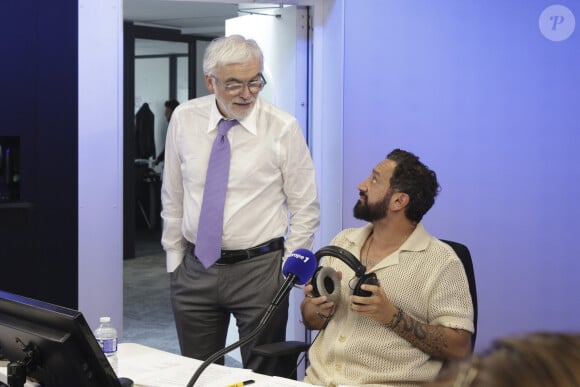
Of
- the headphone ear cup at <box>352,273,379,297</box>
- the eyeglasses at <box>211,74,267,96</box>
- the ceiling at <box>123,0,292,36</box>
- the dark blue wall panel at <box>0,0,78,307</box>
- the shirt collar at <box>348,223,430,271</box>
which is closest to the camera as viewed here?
the headphone ear cup at <box>352,273,379,297</box>

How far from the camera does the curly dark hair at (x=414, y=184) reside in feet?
8.91

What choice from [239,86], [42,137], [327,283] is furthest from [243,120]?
[42,137]

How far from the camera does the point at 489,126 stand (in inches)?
169

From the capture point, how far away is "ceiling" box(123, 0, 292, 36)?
820 centimetres

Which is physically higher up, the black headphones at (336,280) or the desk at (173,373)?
the black headphones at (336,280)

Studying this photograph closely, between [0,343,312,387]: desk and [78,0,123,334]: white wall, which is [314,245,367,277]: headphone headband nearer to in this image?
[0,343,312,387]: desk

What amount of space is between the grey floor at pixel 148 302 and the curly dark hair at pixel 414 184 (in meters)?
2.69

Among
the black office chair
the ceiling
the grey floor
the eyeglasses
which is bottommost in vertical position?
the grey floor

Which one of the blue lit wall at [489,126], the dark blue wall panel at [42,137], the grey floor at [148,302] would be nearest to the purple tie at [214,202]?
the dark blue wall panel at [42,137]

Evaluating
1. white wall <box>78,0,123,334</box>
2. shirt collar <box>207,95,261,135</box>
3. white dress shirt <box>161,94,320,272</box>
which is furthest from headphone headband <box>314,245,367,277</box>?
white wall <box>78,0,123,334</box>

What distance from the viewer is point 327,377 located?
101 inches

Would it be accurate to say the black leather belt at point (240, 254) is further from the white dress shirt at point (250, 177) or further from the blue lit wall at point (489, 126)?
the blue lit wall at point (489, 126)

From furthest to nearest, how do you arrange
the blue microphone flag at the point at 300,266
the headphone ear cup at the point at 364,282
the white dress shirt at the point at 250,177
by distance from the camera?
the white dress shirt at the point at 250,177, the headphone ear cup at the point at 364,282, the blue microphone flag at the point at 300,266

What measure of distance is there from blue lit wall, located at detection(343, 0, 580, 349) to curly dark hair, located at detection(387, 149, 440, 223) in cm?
159
